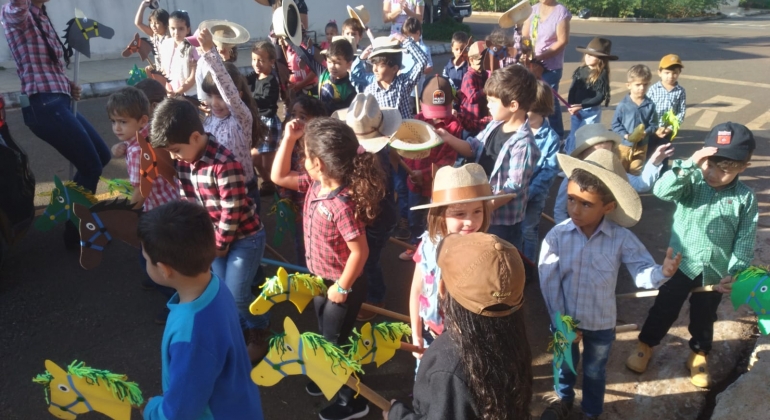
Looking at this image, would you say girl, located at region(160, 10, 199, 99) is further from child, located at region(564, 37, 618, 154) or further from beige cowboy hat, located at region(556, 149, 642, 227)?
beige cowboy hat, located at region(556, 149, 642, 227)

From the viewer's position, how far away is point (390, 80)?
522 centimetres

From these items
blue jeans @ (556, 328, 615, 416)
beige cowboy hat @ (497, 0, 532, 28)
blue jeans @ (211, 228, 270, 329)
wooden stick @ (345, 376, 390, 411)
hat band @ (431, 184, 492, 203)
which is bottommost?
blue jeans @ (556, 328, 615, 416)

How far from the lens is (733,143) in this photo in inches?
113

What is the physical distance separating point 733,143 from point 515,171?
1.18 meters

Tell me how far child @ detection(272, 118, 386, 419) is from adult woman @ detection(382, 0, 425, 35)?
19.1 feet

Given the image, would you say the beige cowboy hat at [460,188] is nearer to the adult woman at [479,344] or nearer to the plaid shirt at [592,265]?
the plaid shirt at [592,265]

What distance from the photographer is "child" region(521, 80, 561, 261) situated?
14.0 ft

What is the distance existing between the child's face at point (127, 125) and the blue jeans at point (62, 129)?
1095 millimetres

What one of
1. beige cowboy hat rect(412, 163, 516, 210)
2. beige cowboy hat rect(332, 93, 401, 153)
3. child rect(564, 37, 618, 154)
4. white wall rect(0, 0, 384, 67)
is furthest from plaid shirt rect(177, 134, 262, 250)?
white wall rect(0, 0, 384, 67)

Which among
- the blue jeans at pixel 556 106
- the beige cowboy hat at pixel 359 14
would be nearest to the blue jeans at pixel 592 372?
the blue jeans at pixel 556 106

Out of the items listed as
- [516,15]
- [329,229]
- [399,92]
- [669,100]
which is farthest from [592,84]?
[329,229]

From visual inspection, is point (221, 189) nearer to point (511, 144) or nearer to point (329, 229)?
point (329, 229)

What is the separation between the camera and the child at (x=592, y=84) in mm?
6152

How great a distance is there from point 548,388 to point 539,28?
16.4 feet
